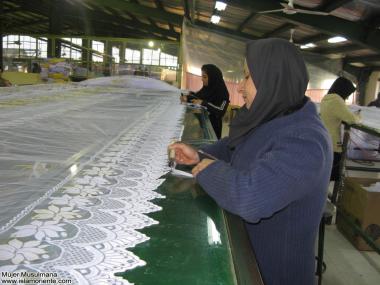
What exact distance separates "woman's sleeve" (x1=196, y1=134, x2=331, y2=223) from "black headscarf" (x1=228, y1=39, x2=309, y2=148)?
0.13 m

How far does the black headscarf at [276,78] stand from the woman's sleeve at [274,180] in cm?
13

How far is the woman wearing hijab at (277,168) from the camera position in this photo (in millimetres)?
809

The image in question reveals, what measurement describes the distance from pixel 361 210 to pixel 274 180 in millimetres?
2549

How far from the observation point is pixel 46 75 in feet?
21.0

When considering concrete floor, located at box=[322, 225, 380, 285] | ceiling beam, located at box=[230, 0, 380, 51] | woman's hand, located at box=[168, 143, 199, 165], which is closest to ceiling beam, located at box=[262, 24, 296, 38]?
ceiling beam, located at box=[230, 0, 380, 51]

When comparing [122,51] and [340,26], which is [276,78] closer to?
[340,26]

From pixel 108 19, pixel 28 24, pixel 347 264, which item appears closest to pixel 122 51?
pixel 108 19

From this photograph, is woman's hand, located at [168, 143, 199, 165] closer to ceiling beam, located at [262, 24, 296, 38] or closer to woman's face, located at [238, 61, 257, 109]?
woman's face, located at [238, 61, 257, 109]

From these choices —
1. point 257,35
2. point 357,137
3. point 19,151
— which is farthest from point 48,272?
point 257,35

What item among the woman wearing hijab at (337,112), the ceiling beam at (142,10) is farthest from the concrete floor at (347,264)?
the ceiling beam at (142,10)

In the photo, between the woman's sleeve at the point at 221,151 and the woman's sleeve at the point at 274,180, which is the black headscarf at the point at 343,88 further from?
the woman's sleeve at the point at 274,180

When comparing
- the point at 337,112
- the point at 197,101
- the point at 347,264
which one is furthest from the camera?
the point at 197,101

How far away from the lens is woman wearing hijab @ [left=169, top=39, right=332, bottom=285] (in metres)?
0.81

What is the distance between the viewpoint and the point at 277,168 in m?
0.80
